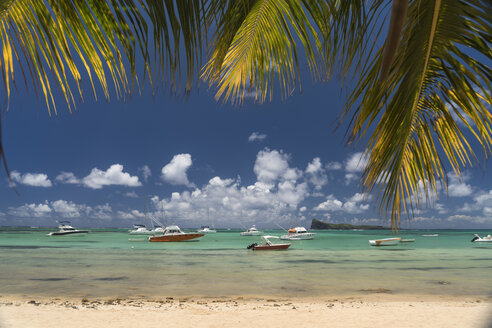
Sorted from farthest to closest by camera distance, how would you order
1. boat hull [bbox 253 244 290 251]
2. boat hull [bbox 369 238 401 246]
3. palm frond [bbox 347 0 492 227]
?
boat hull [bbox 369 238 401 246] < boat hull [bbox 253 244 290 251] < palm frond [bbox 347 0 492 227]

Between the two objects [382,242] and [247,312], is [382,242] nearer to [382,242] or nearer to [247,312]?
[382,242]

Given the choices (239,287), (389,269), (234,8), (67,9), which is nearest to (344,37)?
(234,8)

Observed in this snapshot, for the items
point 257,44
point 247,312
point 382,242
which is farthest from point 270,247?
point 257,44

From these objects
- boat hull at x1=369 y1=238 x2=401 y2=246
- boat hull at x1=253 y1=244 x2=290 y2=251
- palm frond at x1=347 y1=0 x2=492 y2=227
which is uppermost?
palm frond at x1=347 y1=0 x2=492 y2=227

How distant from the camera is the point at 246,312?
1116 centimetres

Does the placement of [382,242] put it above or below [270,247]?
below

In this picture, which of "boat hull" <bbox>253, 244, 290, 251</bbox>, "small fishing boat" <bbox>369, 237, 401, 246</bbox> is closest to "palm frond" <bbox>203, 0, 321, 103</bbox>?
"boat hull" <bbox>253, 244, 290, 251</bbox>

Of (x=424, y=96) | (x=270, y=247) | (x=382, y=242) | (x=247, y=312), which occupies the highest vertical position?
(x=424, y=96)

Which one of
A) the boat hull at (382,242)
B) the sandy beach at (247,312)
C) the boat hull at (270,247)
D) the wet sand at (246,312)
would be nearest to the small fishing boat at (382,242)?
the boat hull at (382,242)

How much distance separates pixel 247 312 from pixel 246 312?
0.03m

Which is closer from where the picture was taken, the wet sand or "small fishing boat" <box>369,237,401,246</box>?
the wet sand

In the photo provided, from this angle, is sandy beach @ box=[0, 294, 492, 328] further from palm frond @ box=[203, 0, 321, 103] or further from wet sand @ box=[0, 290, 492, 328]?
palm frond @ box=[203, 0, 321, 103]

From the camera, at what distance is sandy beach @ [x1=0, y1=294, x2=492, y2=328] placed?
380 inches

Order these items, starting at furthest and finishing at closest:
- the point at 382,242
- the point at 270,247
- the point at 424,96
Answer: the point at 382,242 → the point at 270,247 → the point at 424,96
